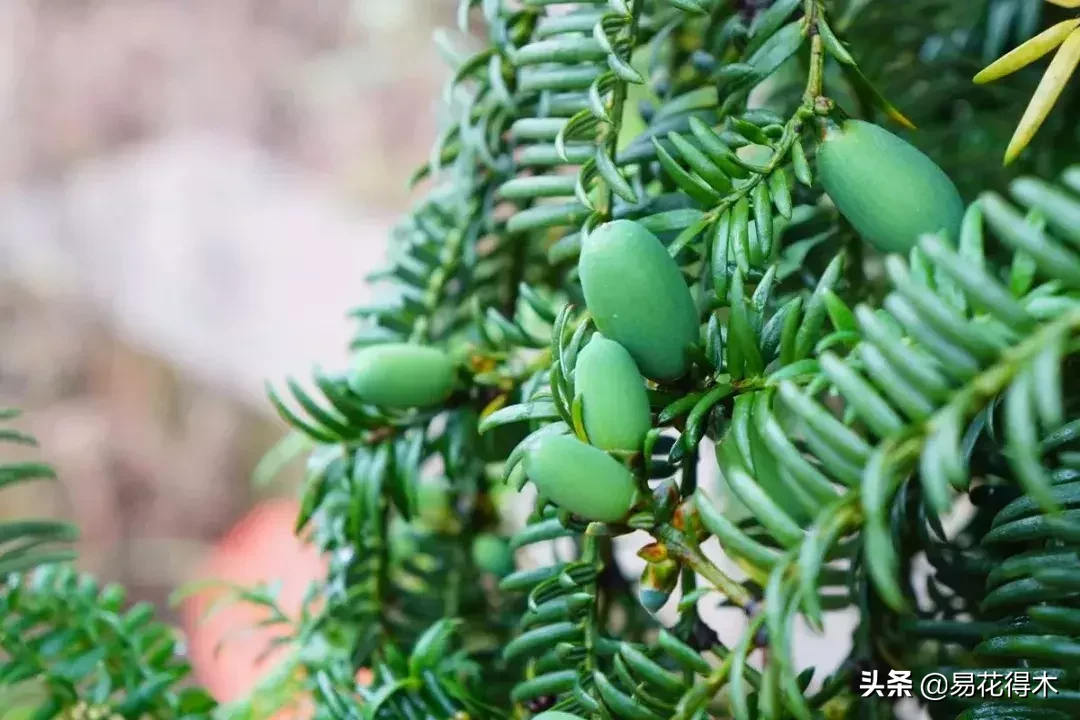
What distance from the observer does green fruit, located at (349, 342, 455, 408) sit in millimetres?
368

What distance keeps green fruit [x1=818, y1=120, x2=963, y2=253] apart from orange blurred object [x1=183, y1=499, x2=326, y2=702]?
1.03 meters

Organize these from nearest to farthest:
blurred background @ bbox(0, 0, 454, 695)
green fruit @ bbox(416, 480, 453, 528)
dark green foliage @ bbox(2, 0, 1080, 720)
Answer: dark green foliage @ bbox(2, 0, 1080, 720) → green fruit @ bbox(416, 480, 453, 528) → blurred background @ bbox(0, 0, 454, 695)

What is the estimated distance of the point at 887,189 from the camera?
0.26m

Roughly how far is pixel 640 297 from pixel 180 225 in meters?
2.12

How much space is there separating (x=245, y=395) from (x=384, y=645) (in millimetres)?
1560

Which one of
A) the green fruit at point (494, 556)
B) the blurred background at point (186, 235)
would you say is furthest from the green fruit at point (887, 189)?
the blurred background at point (186, 235)

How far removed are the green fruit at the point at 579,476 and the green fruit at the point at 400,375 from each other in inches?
4.9

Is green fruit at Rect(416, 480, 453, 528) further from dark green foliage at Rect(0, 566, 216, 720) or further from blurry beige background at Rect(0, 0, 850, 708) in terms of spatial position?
blurry beige background at Rect(0, 0, 850, 708)

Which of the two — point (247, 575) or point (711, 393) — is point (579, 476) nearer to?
point (711, 393)

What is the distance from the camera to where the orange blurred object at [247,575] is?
51.2 inches

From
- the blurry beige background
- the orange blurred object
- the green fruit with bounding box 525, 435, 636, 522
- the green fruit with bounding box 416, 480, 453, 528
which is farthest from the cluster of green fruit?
the blurry beige background

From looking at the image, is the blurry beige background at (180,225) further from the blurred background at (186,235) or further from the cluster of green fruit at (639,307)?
the cluster of green fruit at (639,307)

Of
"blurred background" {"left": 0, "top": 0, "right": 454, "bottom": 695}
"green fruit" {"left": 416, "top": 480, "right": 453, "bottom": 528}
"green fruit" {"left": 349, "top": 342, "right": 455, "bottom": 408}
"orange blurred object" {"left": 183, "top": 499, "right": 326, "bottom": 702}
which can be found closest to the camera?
"green fruit" {"left": 349, "top": 342, "right": 455, "bottom": 408}

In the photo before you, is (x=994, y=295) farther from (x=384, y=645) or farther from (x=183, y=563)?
(x=183, y=563)
